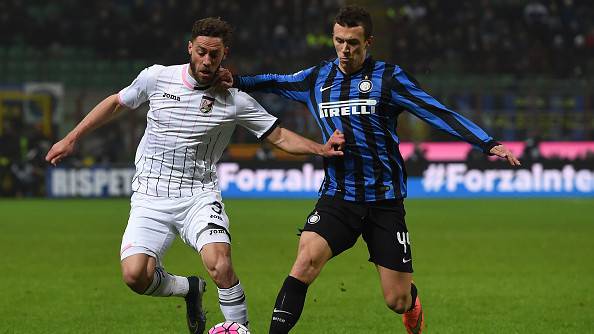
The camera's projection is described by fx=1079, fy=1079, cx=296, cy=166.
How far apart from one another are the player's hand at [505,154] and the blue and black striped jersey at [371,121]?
0.11m

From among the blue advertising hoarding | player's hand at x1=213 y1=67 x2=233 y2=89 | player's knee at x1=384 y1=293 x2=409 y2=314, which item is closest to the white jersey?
player's hand at x1=213 y1=67 x2=233 y2=89

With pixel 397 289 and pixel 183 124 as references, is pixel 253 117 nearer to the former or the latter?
pixel 183 124

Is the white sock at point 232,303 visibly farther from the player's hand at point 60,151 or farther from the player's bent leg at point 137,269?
the player's hand at point 60,151

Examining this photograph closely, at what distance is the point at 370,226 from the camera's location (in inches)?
274

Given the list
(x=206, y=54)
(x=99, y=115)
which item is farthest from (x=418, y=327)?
(x=99, y=115)

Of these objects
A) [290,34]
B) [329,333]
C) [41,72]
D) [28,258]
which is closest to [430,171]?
[290,34]

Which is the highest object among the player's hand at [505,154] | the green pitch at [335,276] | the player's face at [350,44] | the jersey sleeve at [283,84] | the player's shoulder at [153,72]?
the player's face at [350,44]

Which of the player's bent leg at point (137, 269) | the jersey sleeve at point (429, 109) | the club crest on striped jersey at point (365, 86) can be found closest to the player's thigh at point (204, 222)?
the player's bent leg at point (137, 269)

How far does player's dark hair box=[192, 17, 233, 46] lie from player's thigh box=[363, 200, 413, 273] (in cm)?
143

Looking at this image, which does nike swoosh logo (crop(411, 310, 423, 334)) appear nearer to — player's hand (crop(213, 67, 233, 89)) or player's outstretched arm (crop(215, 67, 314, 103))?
player's outstretched arm (crop(215, 67, 314, 103))

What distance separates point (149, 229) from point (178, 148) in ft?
1.85

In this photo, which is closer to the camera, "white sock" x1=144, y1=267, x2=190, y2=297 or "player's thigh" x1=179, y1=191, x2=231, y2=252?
"player's thigh" x1=179, y1=191, x2=231, y2=252

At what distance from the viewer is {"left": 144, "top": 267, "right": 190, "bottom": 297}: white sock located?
7.35 metres

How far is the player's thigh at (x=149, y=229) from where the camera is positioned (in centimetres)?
703
